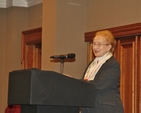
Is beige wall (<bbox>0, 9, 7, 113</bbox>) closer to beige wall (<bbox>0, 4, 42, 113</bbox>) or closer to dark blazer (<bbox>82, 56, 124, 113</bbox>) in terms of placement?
beige wall (<bbox>0, 4, 42, 113</bbox>)

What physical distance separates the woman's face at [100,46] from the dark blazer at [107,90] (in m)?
0.14

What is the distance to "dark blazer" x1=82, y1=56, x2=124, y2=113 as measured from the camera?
130 inches

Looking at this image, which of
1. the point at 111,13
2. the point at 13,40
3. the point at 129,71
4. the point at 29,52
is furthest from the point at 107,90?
the point at 13,40

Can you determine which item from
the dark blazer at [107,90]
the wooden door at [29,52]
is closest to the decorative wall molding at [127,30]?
the dark blazer at [107,90]

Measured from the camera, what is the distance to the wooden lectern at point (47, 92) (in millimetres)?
2697

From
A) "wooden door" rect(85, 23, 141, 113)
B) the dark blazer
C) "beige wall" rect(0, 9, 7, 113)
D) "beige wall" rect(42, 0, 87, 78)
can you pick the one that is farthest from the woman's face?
"beige wall" rect(0, 9, 7, 113)

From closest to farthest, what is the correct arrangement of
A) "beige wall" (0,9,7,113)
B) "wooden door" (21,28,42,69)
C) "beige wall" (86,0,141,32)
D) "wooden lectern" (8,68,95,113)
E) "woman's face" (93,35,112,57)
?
"wooden lectern" (8,68,95,113), "woman's face" (93,35,112,57), "beige wall" (86,0,141,32), "wooden door" (21,28,42,69), "beige wall" (0,9,7,113)

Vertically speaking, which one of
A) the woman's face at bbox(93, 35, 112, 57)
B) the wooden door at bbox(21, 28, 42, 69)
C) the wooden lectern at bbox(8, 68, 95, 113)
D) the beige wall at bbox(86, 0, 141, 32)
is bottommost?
the wooden lectern at bbox(8, 68, 95, 113)

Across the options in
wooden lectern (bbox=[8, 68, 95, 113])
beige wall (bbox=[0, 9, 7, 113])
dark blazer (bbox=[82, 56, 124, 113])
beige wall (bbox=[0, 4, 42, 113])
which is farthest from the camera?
beige wall (bbox=[0, 9, 7, 113])

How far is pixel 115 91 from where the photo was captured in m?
3.40

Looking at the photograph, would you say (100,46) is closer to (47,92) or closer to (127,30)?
(47,92)

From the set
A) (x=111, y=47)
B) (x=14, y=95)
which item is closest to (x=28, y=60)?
(x=111, y=47)

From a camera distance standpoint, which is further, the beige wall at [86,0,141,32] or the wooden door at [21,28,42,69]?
the wooden door at [21,28,42,69]

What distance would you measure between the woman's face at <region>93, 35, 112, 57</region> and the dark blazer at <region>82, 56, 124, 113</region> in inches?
5.4
